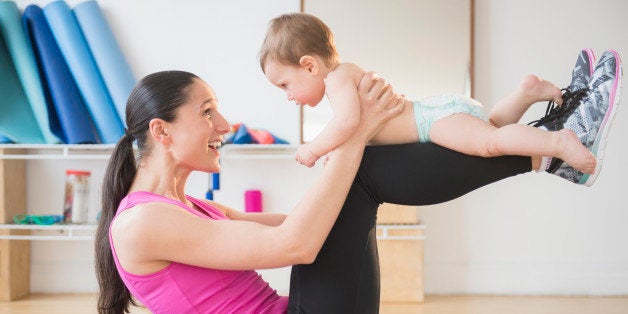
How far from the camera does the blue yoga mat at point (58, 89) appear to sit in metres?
3.70

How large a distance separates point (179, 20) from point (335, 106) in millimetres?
2719

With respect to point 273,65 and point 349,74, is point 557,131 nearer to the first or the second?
point 349,74

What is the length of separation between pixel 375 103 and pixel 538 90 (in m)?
0.41

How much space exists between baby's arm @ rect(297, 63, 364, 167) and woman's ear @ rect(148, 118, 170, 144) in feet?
1.06

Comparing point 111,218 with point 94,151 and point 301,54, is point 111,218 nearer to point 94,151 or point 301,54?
point 301,54

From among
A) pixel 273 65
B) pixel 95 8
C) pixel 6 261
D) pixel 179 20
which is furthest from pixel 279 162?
pixel 273 65

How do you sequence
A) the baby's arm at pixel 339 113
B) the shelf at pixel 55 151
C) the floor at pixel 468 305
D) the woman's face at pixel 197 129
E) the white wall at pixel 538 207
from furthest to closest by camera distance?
the white wall at pixel 538 207 → the shelf at pixel 55 151 → the floor at pixel 468 305 → the woman's face at pixel 197 129 → the baby's arm at pixel 339 113

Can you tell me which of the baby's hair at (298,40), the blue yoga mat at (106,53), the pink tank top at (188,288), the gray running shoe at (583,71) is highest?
the blue yoga mat at (106,53)

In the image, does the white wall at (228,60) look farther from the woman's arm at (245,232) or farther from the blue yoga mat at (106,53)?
the woman's arm at (245,232)

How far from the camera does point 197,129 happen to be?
1.53 meters

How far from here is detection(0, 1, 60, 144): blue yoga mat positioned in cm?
374

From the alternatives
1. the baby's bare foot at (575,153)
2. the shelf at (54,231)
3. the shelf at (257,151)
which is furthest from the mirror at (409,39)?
the baby's bare foot at (575,153)

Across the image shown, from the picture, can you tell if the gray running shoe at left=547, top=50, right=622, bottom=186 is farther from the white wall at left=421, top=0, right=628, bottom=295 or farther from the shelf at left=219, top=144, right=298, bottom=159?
the white wall at left=421, top=0, right=628, bottom=295

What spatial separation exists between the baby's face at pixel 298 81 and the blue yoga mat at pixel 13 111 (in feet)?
8.19
